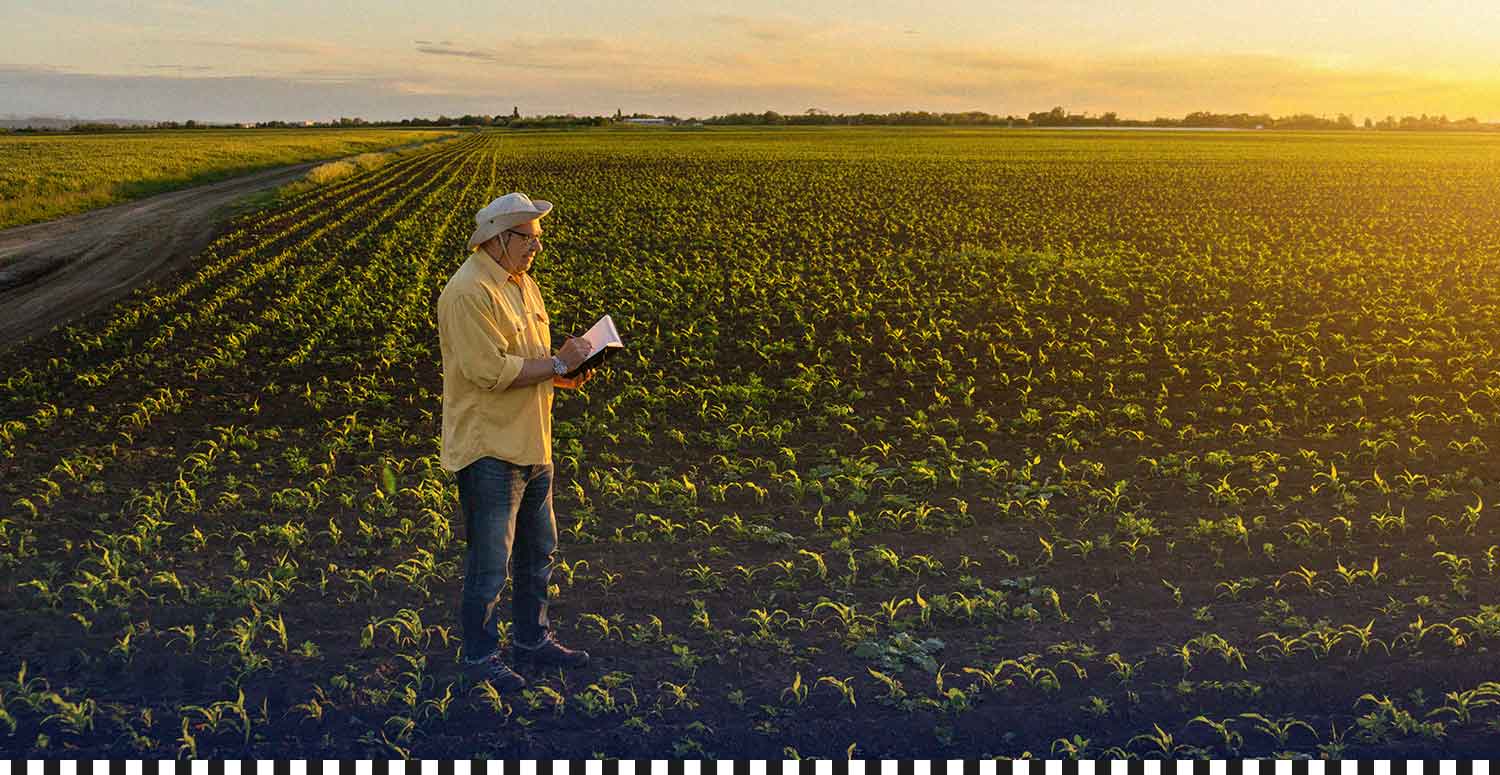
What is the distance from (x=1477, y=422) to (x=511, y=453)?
9324 mm

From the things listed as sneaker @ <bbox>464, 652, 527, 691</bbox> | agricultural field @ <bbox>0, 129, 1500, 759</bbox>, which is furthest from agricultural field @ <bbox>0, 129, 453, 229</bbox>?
sneaker @ <bbox>464, 652, 527, 691</bbox>

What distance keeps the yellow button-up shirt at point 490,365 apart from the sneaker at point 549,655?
3.59ft

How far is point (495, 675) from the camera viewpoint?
18.3 ft

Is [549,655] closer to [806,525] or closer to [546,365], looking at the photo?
[546,365]

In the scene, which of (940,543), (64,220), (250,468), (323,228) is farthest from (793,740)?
(64,220)

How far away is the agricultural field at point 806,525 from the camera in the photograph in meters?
5.46

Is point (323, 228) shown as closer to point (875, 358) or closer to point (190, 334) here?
point (190, 334)

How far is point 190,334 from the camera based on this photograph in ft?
50.1

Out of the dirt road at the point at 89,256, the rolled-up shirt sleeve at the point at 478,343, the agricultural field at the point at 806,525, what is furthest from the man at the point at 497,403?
the dirt road at the point at 89,256

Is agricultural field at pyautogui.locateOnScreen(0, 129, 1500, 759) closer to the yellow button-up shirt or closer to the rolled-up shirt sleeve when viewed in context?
the yellow button-up shirt

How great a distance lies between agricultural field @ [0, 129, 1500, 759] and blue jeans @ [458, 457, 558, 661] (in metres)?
0.28

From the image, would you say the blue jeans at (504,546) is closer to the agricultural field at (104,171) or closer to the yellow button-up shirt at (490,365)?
the yellow button-up shirt at (490,365)

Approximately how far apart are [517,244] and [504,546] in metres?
1.40

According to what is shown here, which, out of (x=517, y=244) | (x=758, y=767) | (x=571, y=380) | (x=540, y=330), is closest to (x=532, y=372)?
(x=571, y=380)
